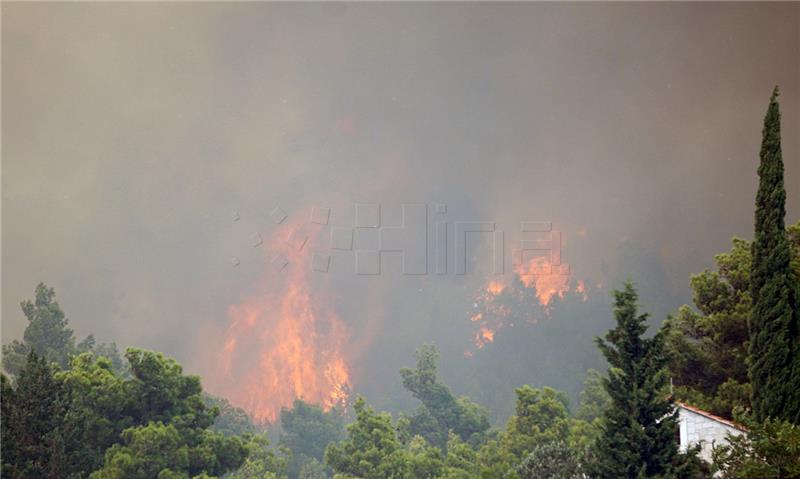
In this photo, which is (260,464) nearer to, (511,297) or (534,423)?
(534,423)

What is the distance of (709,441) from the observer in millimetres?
16391

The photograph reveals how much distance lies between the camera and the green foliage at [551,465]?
18.7m

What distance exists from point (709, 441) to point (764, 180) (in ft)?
18.7

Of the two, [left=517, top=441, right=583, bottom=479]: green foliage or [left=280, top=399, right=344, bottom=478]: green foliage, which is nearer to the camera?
[left=517, top=441, right=583, bottom=479]: green foliage

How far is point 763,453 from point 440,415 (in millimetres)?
31772

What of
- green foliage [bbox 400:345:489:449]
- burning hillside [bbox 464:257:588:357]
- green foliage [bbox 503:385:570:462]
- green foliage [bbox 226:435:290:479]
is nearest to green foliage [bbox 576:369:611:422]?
green foliage [bbox 400:345:489:449]

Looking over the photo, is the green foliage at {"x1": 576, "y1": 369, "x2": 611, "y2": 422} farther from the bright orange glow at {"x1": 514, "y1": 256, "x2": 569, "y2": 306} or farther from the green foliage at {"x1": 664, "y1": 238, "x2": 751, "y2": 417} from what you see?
the bright orange glow at {"x1": 514, "y1": 256, "x2": 569, "y2": 306}

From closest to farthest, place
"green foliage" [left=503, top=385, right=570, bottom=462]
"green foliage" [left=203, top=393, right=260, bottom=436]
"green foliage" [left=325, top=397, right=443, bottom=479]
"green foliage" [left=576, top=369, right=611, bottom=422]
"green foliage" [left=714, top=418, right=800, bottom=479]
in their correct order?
"green foliage" [left=714, top=418, right=800, bottom=479] → "green foliage" [left=325, top=397, right=443, bottom=479] → "green foliage" [left=503, top=385, right=570, bottom=462] → "green foliage" [left=576, top=369, right=611, bottom=422] → "green foliage" [left=203, top=393, right=260, bottom=436]

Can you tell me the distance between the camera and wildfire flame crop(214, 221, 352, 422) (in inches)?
2633

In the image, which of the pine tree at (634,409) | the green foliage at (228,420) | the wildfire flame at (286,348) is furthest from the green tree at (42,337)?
the pine tree at (634,409)

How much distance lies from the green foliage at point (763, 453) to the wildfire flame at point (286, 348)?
176 feet

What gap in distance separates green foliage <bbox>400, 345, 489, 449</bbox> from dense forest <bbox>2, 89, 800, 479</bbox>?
713cm

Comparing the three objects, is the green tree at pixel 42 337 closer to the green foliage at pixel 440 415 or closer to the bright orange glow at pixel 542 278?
the green foliage at pixel 440 415

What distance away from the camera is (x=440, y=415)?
45.3 m
